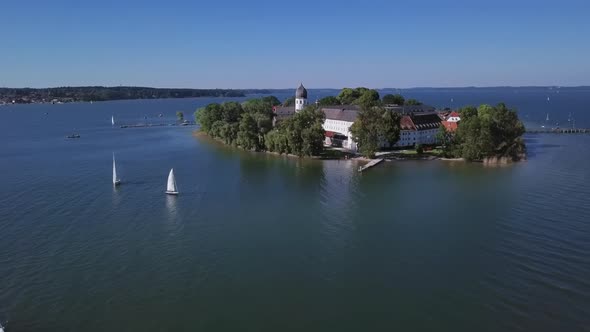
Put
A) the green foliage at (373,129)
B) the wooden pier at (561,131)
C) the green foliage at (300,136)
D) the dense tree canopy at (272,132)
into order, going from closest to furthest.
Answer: the green foliage at (373,129) → the green foliage at (300,136) → the dense tree canopy at (272,132) → the wooden pier at (561,131)

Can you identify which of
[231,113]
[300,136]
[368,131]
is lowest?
[300,136]

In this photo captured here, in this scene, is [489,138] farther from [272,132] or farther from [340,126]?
[272,132]

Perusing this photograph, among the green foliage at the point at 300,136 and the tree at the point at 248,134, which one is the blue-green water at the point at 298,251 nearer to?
the green foliage at the point at 300,136

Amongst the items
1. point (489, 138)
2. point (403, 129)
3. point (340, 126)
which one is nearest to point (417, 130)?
point (403, 129)

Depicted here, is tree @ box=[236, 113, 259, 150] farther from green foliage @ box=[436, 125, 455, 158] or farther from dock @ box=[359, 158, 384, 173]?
green foliage @ box=[436, 125, 455, 158]

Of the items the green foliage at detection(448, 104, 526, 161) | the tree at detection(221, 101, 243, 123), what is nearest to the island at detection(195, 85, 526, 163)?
the green foliage at detection(448, 104, 526, 161)

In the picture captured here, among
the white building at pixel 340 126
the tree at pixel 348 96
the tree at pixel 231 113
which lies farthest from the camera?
the tree at pixel 348 96

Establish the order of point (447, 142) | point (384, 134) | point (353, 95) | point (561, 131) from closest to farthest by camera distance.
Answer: point (447, 142) → point (384, 134) → point (561, 131) → point (353, 95)

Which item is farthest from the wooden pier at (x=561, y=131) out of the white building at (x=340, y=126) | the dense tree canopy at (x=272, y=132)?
the dense tree canopy at (x=272, y=132)
